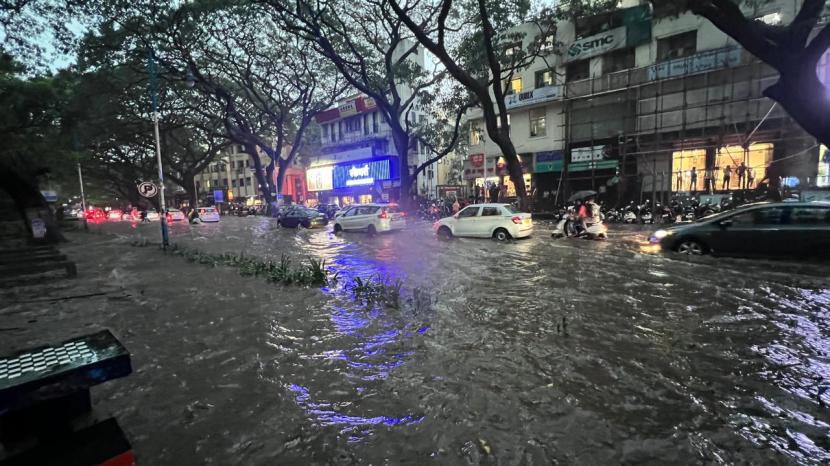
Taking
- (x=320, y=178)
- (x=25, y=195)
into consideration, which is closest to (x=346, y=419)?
(x=25, y=195)

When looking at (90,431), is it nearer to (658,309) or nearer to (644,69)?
(658,309)

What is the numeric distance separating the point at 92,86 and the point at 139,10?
5939 millimetres

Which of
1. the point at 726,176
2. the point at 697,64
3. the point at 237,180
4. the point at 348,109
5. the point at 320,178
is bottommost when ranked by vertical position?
the point at 726,176

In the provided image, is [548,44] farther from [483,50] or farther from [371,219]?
[371,219]

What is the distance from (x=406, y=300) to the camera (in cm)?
678

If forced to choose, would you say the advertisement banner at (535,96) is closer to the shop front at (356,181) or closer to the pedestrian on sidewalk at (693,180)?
the pedestrian on sidewalk at (693,180)

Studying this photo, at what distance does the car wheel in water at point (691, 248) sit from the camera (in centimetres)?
995

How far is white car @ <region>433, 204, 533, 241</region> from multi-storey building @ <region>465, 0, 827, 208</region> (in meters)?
9.38

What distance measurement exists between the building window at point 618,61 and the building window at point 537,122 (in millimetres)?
4229

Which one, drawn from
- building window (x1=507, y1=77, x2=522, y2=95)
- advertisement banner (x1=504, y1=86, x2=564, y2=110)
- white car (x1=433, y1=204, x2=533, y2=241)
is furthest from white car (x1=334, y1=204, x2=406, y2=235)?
building window (x1=507, y1=77, x2=522, y2=95)

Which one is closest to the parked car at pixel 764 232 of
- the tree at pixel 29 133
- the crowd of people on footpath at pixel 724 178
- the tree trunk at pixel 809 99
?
the tree trunk at pixel 809 99

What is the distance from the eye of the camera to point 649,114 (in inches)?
846

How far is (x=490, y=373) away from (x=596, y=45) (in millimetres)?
24914

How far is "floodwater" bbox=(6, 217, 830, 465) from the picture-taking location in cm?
291
